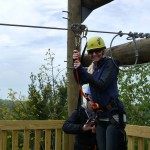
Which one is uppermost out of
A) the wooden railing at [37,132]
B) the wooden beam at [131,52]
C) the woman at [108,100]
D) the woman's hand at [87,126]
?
the wooden beam at [131,52]

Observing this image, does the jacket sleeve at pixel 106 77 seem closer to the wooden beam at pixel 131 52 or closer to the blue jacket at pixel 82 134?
the wooden beam at pixel 131 52

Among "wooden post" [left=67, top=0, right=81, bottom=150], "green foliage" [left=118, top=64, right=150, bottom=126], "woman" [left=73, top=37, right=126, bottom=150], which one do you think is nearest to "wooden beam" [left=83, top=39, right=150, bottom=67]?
"woman" [left=73, top=37, right=126, bottom=150]

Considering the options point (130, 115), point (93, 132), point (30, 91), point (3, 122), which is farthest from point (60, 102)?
point (93, 132)

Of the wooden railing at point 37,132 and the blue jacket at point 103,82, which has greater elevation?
the blue jacket at point 103,82

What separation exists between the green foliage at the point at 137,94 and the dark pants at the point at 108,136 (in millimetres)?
4531

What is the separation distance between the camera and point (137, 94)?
25.8 feet

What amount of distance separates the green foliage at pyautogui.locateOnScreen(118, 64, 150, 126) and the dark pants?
4531mm

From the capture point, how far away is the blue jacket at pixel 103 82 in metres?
2.86

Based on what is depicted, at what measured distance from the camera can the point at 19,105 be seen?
10680mm

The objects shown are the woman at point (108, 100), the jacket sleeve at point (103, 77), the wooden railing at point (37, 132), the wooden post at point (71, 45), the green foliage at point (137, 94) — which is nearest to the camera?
the jacket sleeve at point (103, 77)

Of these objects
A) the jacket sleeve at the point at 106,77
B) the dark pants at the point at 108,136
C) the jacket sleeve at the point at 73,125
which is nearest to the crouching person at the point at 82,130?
the jacket sleeve at the point at 73,125

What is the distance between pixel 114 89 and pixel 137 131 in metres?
1.02

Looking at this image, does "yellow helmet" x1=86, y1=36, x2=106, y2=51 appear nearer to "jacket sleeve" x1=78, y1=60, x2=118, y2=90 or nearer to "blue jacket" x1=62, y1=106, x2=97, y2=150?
"jacket sleeve" x1=78, y1=60, x2=118, y2=90

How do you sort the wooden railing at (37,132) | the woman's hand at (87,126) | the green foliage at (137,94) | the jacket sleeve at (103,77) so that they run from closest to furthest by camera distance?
the jacket sleeve at (103,77), the woman's hand at (87,126), the wooden railing at (37,132), the green foliage at (137,94)
